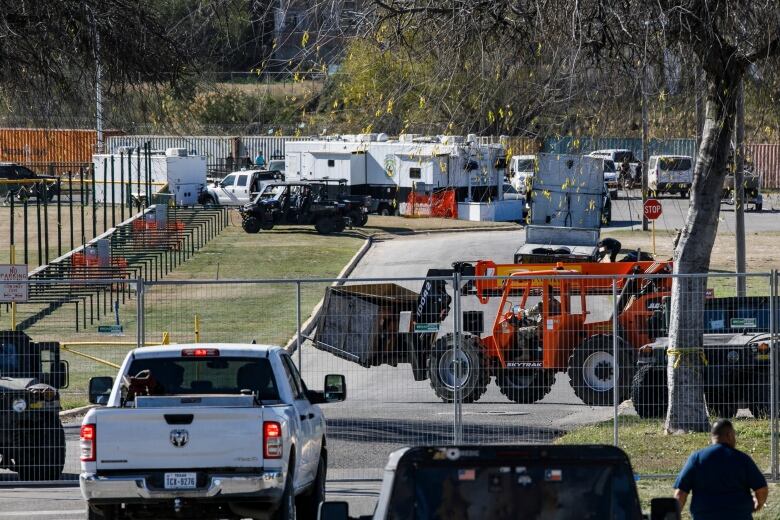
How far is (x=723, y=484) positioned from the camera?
26.2 feet

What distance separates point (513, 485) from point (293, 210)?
44.2 m

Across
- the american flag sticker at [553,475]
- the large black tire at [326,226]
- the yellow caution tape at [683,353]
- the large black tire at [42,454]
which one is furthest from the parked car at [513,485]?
the large black tire at [326,226]

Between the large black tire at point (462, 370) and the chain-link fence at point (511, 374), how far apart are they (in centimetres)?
3

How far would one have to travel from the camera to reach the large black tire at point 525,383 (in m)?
16.4

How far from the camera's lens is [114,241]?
38.5 metres

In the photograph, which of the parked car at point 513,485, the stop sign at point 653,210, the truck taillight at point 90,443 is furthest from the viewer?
the stop sign at point 653,210

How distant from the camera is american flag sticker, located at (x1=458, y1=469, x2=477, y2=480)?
19.5 feet

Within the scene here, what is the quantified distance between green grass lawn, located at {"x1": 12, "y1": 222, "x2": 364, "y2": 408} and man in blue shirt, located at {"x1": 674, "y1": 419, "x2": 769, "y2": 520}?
624 cm

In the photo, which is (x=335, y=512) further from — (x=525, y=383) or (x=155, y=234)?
(x=155, y=234)

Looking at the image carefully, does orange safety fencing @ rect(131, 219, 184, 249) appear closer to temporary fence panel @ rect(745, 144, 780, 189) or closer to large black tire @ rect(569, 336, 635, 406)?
large black tire @ rect(569, 336, 635, 406)

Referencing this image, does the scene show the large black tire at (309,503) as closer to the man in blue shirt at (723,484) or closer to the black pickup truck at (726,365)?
the man in blue shirt at (723,484)

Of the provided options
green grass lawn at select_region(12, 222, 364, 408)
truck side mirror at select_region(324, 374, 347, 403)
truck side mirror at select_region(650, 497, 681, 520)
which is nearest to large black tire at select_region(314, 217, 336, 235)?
green grass lawn at select_region(12, 222, 364, 408)

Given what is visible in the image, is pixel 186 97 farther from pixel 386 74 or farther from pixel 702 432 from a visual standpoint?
pixel 702 432

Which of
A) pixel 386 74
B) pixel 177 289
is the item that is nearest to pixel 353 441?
pixel 386 74
